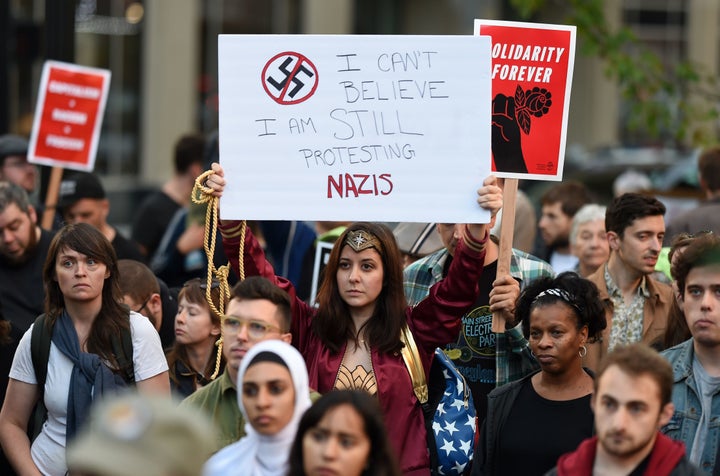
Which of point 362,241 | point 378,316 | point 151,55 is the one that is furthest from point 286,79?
point 151,55

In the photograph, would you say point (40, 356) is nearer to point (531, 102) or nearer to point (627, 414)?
point (531, 102)

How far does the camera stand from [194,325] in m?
7.04

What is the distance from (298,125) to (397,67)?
Result: 518 mm

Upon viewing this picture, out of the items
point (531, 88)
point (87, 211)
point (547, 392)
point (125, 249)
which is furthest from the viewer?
point (87, 211)

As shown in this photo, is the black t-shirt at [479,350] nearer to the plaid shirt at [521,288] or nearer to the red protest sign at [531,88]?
the plaid shirt at [521,288]

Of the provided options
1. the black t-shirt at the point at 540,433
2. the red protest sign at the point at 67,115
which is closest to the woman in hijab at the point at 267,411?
the black t-shirt at the point at 540,433

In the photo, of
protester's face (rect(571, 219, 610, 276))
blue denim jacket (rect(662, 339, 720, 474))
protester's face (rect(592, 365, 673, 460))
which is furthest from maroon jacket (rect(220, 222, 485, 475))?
protester's face (rect(571, 219, 610, 276))

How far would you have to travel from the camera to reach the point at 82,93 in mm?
10211

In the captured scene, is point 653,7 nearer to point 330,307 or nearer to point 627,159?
point 627,159

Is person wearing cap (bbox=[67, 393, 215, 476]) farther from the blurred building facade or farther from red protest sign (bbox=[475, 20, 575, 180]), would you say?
the blurred building facade

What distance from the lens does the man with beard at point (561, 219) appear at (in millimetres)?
9758

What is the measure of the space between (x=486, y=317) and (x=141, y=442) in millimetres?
3427

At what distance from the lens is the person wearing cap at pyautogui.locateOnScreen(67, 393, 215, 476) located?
348cm

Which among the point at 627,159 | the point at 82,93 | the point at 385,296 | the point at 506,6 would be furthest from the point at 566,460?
the point at 506,6
